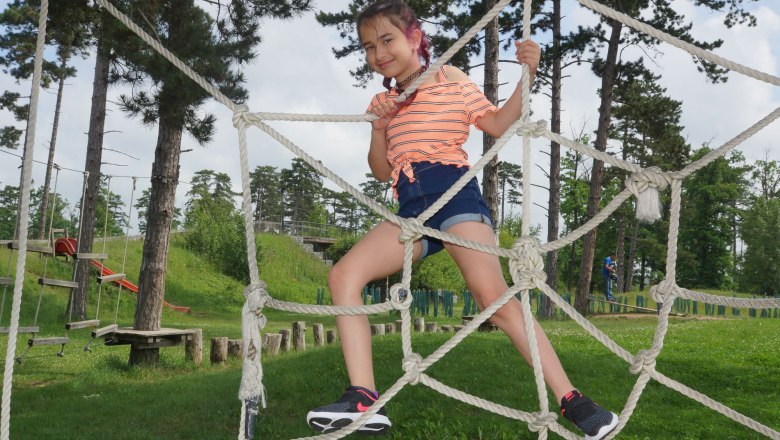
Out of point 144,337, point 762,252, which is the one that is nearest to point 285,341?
point 144,337

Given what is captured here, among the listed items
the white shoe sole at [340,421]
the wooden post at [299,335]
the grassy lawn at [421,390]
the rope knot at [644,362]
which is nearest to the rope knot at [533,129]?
the rope knot at [644,362]

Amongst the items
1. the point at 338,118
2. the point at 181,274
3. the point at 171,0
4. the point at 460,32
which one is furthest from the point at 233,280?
the point at 338,118

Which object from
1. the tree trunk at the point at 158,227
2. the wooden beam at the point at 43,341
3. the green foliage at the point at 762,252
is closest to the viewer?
the wooden beam at the point at 43,341

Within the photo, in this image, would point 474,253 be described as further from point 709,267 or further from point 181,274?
point 709,267

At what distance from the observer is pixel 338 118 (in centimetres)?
245

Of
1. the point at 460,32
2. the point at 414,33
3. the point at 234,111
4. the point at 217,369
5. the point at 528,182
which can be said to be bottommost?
the point at 217,369

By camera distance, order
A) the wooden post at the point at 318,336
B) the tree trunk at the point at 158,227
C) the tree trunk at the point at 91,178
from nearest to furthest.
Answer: the tree trunk at the point at 158,227 < the wooden post at the point at 318,336 < the tree trunk at the point at 91,178

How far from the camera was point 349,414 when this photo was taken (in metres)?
2.04

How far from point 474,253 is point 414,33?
0.77 meters

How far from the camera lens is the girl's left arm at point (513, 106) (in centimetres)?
220

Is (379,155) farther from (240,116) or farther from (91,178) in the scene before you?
(91,178)

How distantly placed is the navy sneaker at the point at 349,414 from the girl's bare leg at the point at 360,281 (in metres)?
0.04

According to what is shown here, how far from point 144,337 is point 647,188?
6.46 m

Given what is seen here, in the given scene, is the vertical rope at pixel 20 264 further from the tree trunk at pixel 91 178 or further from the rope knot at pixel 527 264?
the tree trunk at pixel 91 178
